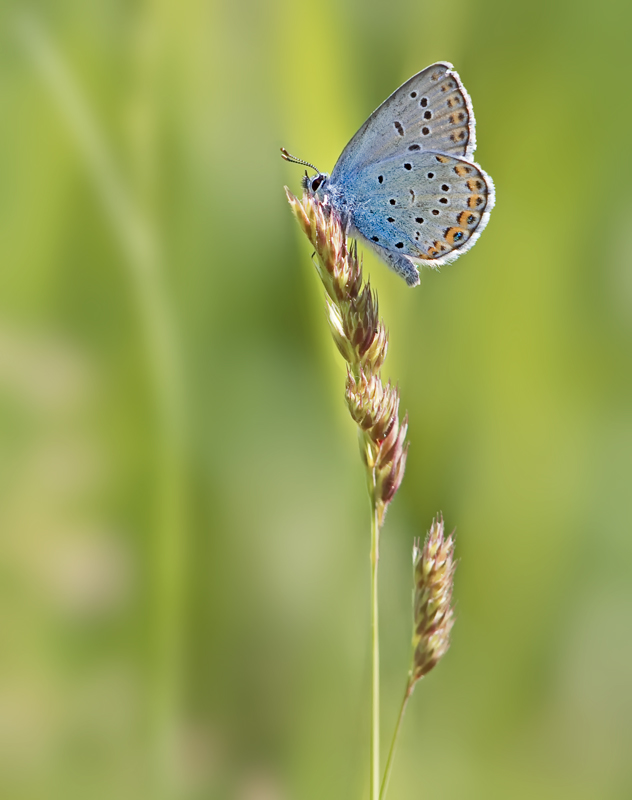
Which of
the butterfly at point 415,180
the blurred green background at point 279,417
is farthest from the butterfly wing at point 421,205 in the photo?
the blurred green background at point 279,417

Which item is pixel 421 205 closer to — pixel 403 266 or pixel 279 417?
pixel 403 266

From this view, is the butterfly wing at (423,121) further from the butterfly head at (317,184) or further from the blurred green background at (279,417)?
the blurred green background at (279,417)

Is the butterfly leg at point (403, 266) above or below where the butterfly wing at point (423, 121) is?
below

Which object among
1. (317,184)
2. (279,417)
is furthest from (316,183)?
(279,417)

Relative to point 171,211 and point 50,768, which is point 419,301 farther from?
point 50,768

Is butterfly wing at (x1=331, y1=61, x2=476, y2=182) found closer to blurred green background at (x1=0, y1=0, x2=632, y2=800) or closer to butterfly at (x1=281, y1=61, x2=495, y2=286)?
butterfly at (x1=281, y1=61, x2=495, y2=286)
